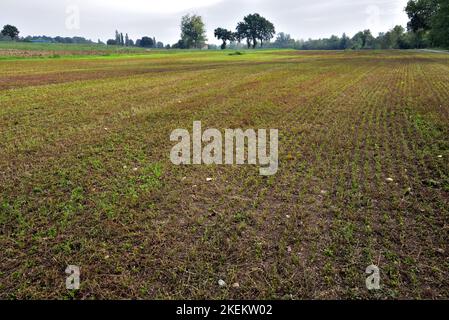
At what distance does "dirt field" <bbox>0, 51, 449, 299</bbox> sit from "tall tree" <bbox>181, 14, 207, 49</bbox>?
430 feet

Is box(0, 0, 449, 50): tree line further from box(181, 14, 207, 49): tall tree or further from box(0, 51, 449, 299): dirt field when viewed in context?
box(0, 51, 449, 299): dirt field

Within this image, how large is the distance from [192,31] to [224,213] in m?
138

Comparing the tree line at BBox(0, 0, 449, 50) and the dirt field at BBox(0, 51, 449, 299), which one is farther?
the tree line at BBox(0, 0, 449, 50)

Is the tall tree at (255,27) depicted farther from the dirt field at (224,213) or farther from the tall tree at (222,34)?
the dirt field at (224,213)

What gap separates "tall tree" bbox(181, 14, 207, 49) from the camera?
418ft

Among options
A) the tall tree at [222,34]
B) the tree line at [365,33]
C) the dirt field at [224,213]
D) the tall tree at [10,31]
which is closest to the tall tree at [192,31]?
the tree line at [365,33]

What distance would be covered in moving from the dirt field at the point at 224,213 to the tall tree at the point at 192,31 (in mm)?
130963

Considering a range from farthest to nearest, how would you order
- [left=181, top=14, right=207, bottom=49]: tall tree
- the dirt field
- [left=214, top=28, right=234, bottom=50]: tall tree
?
[left=214, top=28, right=234, bottom=50]: tall tree
[left=181, top=14, right=207, bottom=49]: tall tree
the dirt field

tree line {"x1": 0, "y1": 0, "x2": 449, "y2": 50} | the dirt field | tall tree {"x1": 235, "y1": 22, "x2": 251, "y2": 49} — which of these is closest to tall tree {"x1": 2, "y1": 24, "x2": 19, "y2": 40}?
tree line {"x1": 0, "y1": 0, "x2": 449, "y2": 50}

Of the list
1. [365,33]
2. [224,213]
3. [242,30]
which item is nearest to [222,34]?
[242,30]

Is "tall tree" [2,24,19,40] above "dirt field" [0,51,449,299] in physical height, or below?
above

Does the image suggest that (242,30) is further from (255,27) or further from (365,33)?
(365,33)

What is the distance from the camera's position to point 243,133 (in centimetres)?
892

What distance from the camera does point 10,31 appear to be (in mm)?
140000
